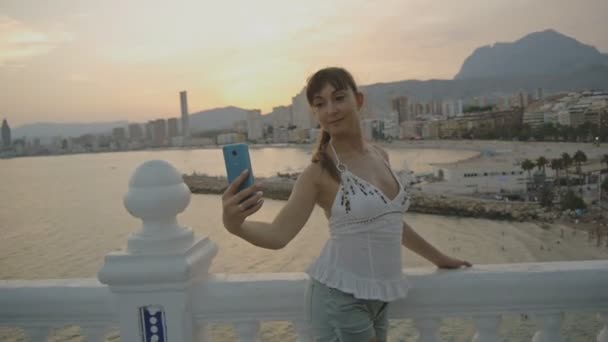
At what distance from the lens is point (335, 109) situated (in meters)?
1.07

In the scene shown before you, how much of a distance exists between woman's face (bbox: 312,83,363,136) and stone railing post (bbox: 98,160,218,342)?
0.34 metres

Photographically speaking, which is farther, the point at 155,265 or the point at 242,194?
the point at 155,265

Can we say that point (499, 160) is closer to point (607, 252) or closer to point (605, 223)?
point (605, 223)

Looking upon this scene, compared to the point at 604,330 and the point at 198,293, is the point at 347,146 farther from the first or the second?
the point at 604,330

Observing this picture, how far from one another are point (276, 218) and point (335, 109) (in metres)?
0.26

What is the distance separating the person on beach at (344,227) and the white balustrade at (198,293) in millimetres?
155

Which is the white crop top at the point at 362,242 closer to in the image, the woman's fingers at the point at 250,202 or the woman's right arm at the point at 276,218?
the woman's right arm at the point at 276,218

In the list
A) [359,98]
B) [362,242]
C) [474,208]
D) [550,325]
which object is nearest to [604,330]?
[550,325]

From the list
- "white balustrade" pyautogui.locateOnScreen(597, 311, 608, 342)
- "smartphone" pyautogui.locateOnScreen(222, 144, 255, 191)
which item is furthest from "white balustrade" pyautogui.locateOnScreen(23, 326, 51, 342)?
"white balustrade" pyautogui.locateOnScreen(597, 311, 608, 342)

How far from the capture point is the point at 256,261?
1309 centimetres

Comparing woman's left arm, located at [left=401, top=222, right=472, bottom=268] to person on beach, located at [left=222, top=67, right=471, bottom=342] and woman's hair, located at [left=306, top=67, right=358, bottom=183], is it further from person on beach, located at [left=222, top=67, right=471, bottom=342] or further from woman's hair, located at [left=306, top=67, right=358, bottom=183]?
woman's hair, located at [left=306, top=67, right=358, bottom=183]

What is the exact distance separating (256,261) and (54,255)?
6.67 metres

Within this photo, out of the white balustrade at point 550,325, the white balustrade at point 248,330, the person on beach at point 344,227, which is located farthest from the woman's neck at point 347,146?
the white balustrade at point 550,325

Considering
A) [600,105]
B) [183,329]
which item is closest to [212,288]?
[183,329]
